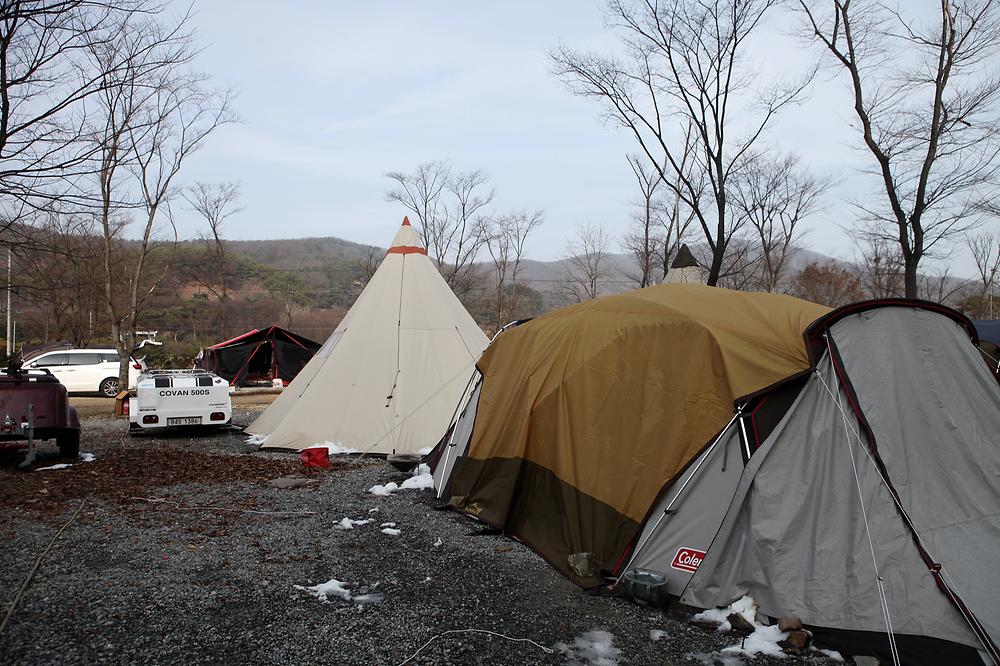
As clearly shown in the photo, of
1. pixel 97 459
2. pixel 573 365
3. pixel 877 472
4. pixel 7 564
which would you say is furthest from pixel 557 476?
pixel 97 459

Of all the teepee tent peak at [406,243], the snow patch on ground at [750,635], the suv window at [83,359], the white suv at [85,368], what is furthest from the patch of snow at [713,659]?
the suv window at [83,359]

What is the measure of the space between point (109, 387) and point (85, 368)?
980 millimetres

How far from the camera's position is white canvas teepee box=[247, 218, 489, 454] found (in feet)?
35.6

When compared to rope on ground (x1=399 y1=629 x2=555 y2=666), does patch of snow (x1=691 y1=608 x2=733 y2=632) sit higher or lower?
higher

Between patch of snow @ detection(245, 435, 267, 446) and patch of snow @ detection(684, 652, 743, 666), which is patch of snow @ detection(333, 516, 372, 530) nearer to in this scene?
patch of snow @ detection(684, 652, 743, 666)

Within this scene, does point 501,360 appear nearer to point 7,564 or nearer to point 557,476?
point 557,476

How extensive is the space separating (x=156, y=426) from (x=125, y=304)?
30.4 meters

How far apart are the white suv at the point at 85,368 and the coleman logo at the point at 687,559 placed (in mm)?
21989

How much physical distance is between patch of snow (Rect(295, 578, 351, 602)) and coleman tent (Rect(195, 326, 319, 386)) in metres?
19.8

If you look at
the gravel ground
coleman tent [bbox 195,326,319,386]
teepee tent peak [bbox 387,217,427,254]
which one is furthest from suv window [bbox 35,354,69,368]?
the gravel ground

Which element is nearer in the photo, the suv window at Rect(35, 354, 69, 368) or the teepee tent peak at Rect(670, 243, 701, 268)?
the teepee tent peak at Rect(670, 243, 701, 268)

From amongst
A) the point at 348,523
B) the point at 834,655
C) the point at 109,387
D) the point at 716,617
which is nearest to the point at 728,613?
the point at 716,617

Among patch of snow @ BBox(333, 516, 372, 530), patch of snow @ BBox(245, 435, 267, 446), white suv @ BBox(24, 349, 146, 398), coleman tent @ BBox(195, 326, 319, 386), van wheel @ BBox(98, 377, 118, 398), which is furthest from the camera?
coleman tent @ BBox(195, 326, 319, 386)

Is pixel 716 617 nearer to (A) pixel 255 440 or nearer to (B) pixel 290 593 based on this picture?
(B) pixel 290 593
